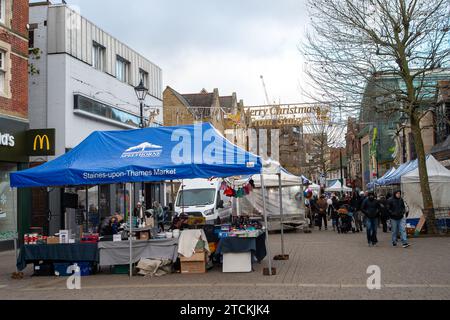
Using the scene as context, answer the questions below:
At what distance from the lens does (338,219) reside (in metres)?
23.9

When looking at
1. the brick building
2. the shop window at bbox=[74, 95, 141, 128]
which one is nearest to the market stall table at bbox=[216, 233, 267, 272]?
the shop window at bbox=[74, 95, 141, 128]

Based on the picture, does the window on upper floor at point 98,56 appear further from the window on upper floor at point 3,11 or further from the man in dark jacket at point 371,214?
the man in dark jacket at point 371,214

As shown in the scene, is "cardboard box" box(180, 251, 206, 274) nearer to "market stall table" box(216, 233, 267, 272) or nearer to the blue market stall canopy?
"market stall table" box(216, 233, 267, 272)

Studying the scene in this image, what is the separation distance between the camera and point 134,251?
474 inches

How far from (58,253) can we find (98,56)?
51.0 ft

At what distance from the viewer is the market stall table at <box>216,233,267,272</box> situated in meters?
11.6

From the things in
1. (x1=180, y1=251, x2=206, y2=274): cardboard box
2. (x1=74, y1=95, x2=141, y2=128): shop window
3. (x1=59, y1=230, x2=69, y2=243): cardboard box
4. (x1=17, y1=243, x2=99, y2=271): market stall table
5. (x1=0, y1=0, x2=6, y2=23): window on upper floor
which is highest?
(x1=0, y1=0, x2=6, y2=23): window on upper floor

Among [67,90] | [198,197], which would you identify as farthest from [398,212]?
[67,90]

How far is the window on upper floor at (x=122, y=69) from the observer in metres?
27.9

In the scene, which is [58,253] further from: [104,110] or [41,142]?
[104,110]

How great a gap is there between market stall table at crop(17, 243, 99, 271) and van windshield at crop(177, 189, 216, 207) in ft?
36.6

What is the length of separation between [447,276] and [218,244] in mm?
4893
